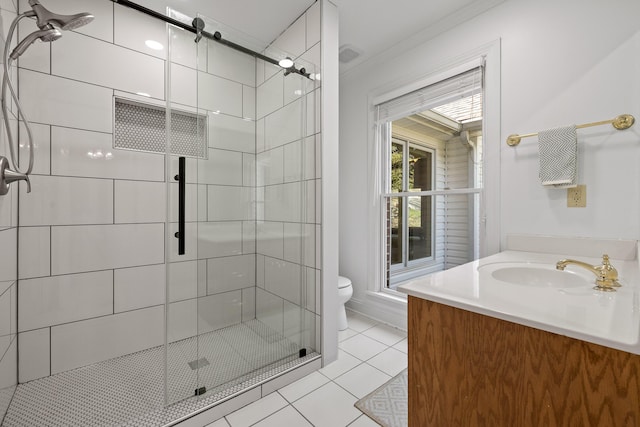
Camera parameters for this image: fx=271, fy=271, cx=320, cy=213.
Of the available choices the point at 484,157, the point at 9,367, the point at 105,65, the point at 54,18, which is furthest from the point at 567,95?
the point at 9,367

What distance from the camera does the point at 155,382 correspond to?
1.61 meters

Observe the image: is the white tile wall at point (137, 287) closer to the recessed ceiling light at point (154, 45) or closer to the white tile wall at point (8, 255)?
the white tile wall at point (8, 255)

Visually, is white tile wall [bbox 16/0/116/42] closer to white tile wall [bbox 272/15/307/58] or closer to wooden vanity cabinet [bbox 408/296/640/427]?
white tile wall [bbox 272/15/307/58]

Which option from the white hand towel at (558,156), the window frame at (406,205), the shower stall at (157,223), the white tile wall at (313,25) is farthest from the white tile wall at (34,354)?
the white hand towel at (558,156)

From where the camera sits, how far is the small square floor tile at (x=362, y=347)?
198cm

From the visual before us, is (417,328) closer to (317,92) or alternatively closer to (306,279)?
(306,279)

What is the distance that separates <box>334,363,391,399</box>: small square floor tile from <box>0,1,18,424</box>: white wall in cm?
171

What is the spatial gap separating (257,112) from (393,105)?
4.36 ft

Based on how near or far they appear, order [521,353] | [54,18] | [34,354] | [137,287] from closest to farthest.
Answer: [521,353]
[54,18]
[34,354]
[137,287]

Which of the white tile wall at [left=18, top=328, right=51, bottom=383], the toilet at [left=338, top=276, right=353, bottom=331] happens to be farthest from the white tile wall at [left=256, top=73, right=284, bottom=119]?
the white tile wall at [left=18, top=328, right=51, bottom=383]

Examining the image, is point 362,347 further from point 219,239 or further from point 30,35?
point 30,35

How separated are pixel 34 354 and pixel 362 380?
6.48 feet

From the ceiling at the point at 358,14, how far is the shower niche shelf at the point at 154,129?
70 cm

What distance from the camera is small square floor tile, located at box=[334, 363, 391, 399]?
159cm
